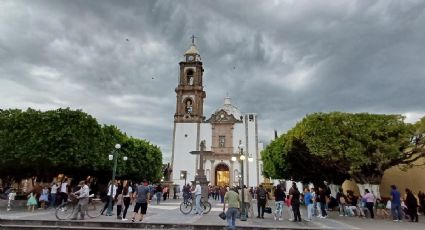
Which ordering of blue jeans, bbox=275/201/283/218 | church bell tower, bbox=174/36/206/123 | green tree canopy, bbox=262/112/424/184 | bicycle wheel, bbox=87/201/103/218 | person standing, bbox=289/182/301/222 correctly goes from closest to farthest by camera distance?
person standing, bbox=289/182/301/222 → blue jeans, bbox=275/201/283/218 → bicycle wheel, bbox=87/201/103/218 → green tree canopy, bbox=262/112/424/184 → church bell tower, bbox=174/36/206/123

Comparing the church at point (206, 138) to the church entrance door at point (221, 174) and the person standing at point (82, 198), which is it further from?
the person standing at point (82, 198)

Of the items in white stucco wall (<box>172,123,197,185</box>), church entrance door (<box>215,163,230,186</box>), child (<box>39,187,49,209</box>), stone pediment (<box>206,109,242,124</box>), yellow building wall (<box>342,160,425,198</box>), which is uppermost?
stone pediment (<box>206,109,242,124</box>)

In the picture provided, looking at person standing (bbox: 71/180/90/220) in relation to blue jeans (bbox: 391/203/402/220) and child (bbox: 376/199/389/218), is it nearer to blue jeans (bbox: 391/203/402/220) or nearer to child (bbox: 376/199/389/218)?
blue jeans (bbox: 391/203/402/220)

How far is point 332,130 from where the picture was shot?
61.9 feet

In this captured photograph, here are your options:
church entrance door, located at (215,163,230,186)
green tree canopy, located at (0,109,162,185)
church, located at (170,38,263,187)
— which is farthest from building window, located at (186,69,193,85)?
green tree canopy, located at (0,109,162,185)

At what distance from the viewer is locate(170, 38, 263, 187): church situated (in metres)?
46.9

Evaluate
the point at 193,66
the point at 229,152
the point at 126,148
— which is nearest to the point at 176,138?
the point at 229,152

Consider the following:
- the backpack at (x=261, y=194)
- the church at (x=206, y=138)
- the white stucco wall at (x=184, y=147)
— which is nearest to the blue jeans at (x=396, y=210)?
the backpack at (x=261, y=194)

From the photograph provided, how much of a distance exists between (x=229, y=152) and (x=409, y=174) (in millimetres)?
27424

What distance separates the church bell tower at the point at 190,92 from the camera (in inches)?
1913

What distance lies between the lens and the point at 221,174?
4844 centimetres

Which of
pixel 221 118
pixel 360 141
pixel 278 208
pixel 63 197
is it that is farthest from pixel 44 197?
pixel 221 118

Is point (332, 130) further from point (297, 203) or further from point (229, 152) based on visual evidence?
point (229, 152)

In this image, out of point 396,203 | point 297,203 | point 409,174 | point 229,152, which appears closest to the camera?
point 297,203
